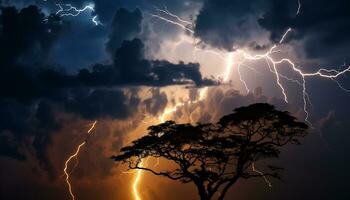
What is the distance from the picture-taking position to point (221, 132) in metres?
40.7

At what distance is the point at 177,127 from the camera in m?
40.4

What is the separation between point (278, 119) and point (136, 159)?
11.5 m

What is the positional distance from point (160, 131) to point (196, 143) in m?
2.83

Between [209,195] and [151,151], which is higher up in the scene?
[151,151]

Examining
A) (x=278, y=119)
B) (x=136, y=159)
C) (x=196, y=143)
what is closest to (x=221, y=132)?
(x=196, y=143)

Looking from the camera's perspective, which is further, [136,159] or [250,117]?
[136,159]

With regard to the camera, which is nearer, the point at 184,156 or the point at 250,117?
the point at 250,117

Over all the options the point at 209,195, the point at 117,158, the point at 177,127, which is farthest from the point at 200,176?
A: the point at 117,158

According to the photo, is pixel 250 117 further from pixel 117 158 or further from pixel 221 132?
pixel 117 158

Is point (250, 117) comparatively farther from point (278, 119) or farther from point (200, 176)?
point (200, 176)

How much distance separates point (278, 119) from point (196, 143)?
250 inches

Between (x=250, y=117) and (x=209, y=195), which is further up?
(x=250, y=117)

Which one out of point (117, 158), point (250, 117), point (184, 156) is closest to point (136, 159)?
point (117, 158)

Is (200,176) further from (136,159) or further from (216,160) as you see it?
(136,159)
